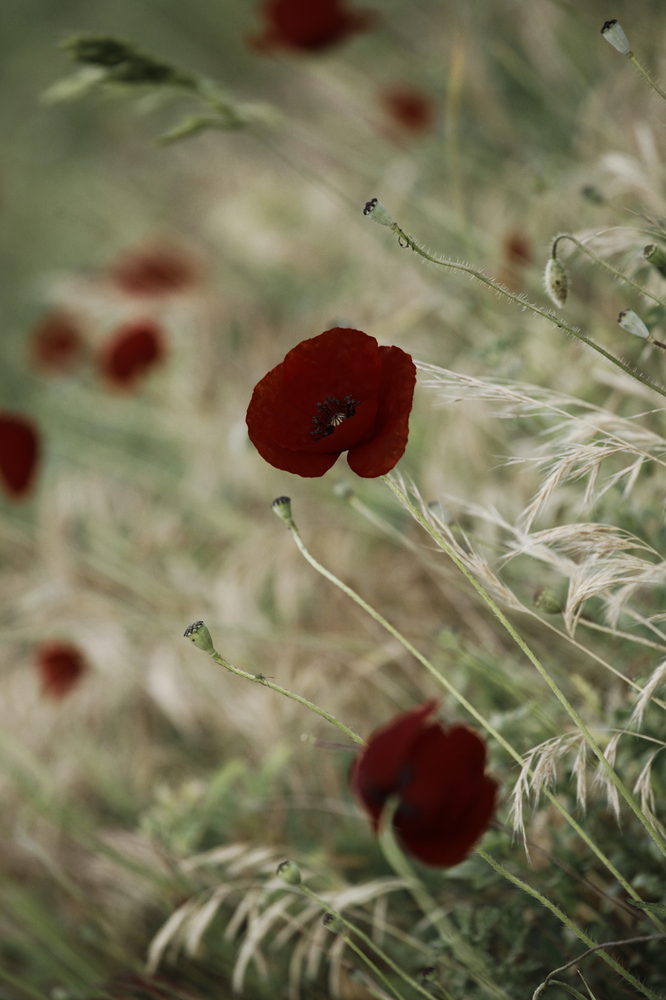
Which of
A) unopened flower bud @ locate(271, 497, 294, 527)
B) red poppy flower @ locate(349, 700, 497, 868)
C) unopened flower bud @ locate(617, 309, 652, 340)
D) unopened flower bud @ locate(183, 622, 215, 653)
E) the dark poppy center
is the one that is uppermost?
unopened flower bud @ locate(617, 309, 652, 340)

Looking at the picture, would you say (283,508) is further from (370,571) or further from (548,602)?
(370,571)

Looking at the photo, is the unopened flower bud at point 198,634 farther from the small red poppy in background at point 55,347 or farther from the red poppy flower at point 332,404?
the small red poppy in background at point 55,347

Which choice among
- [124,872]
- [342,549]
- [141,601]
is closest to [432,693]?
[342,549]

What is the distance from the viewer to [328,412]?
0.64 m

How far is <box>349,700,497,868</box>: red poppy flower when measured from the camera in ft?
1.65

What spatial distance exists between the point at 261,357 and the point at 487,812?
155 centimetres

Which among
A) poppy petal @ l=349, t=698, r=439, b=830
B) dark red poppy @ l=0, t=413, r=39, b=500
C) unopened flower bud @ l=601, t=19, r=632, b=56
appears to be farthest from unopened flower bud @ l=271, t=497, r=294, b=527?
dark red poppy @ l=0, t=413, r=39, b=500

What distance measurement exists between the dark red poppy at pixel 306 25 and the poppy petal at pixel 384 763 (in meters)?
1.38

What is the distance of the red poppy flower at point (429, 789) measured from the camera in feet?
1.65

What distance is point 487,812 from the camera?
0.52 m

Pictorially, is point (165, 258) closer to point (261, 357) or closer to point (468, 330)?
point (261, 357)

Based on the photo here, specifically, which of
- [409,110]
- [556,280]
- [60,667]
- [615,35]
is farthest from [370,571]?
[409,110]

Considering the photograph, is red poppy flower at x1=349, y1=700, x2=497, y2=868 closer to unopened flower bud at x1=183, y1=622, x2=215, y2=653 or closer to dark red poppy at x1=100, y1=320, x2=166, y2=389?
unopened flower bud at x1=183, y1=622, x2=215, y2=653

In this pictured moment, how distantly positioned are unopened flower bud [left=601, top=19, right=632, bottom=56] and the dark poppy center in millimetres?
358
